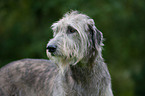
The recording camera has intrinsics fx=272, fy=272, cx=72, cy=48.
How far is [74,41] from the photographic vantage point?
5.06m

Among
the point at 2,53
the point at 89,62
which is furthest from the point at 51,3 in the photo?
the point at 89,62

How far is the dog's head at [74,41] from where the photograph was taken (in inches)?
190

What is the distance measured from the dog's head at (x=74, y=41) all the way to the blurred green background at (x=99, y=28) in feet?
24.4

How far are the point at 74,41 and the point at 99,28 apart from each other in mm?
8548

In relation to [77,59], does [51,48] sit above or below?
above

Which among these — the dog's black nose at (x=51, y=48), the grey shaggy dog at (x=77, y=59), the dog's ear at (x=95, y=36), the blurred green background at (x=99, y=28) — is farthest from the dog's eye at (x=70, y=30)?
the blurred green background at (x=99, y=28)

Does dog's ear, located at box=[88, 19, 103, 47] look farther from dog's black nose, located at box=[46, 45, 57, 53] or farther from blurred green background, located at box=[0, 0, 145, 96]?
blurred green background, located at box=[0, 0, 145, 96]

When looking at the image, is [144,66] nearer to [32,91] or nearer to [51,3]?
[51,3]

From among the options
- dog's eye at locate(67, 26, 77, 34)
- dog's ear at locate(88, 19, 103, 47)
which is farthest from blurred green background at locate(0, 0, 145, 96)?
dog's eye at locate(67, 26, 77, 34)

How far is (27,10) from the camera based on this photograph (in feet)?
46.9

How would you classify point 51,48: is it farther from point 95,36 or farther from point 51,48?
point 95,36

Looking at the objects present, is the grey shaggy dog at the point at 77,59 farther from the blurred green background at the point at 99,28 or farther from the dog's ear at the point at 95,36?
the blurred green background at the point at 99,28

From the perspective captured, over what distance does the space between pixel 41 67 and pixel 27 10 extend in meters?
8.58

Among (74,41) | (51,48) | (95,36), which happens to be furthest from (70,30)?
(51,48)
